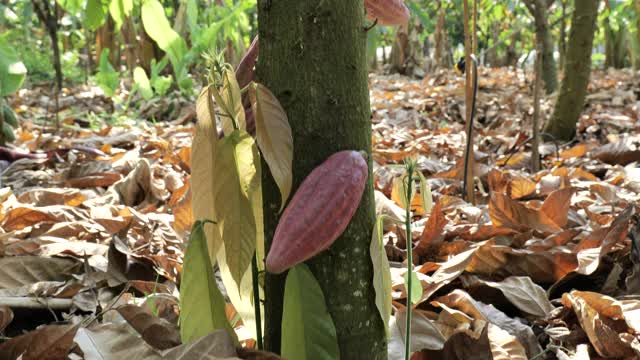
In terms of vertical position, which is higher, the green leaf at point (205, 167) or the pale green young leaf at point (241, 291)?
the green leaf at point (205, 167)

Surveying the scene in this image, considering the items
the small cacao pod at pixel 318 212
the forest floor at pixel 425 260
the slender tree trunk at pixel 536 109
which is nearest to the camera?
the small cacao pod at pixel 318 212

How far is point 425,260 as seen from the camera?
3.62ft

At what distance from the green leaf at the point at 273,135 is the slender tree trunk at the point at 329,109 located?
3 cm

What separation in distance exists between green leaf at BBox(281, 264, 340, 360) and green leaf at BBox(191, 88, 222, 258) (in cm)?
9

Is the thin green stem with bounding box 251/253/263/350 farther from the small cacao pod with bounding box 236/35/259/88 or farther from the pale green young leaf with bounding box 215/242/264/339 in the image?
the small cacao pod with bounding box 236/35/259/88

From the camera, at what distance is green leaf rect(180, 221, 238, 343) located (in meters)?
0.56

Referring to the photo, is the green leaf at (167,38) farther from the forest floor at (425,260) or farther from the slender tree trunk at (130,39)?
the slender tree trunk at (130,39)

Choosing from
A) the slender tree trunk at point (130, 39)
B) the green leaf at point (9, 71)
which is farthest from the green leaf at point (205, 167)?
the slender tree trunk at point (130, 39)

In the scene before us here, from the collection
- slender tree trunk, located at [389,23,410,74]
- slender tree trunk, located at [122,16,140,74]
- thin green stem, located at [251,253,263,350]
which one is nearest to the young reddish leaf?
thin green stem, located at [251,253,263,350]

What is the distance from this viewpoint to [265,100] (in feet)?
1.76

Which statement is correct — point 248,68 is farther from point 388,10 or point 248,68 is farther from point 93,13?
point 93,13

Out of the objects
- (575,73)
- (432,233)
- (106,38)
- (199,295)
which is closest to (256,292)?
(199,295)

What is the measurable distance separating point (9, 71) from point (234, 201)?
4.21ft

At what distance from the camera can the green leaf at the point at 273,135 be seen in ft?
1.73
